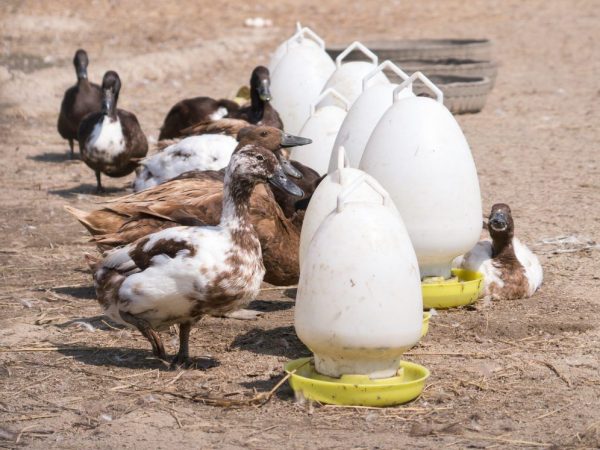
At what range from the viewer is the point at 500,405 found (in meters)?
5.20

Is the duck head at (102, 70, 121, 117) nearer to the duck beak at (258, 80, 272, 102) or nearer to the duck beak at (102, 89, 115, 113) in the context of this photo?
the duck beak at (102, 89, 115, 113)

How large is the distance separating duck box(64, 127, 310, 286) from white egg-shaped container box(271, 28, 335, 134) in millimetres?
4254

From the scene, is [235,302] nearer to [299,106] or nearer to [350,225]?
[350,225]

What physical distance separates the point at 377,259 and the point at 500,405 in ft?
2.88

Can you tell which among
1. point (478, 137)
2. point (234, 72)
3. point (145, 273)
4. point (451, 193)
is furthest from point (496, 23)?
point (145, 273)

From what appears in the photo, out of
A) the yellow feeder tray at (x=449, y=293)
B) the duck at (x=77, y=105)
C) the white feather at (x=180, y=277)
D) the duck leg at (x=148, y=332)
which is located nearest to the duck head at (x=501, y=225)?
the yellow feeder tray at (x=449, y=293)

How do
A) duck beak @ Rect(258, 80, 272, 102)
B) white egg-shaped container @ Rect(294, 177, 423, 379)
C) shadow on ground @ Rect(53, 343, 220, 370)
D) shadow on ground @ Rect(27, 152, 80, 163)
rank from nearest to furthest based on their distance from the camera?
white egg-shaped container @ Rect(294, 177, 423, 379) → shadow on ground @ Rect(53, 343, 220, 370) → duck beak @ Rect(258, 80, 272, 102) → shadow on ground @ Rect(27, 152, 80, 163)

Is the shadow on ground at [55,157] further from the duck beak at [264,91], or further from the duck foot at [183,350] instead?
the duck foot at [183,350]

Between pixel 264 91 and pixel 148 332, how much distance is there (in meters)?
4.89

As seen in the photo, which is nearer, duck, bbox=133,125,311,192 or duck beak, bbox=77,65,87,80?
duck, bbox=133,125,311,192

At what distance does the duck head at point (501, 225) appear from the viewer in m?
7.35

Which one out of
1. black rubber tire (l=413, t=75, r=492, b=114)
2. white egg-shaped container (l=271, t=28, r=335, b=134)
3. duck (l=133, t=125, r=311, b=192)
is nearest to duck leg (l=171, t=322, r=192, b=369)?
duck (l=133, t=125, r=311, b=192)

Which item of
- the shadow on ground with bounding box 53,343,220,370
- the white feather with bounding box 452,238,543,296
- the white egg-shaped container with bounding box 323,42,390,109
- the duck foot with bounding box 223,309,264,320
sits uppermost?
the white egg-shaped container with bounding box 323,42,390,109

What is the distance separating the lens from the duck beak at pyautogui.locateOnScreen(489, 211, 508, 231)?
7336 millimetres
